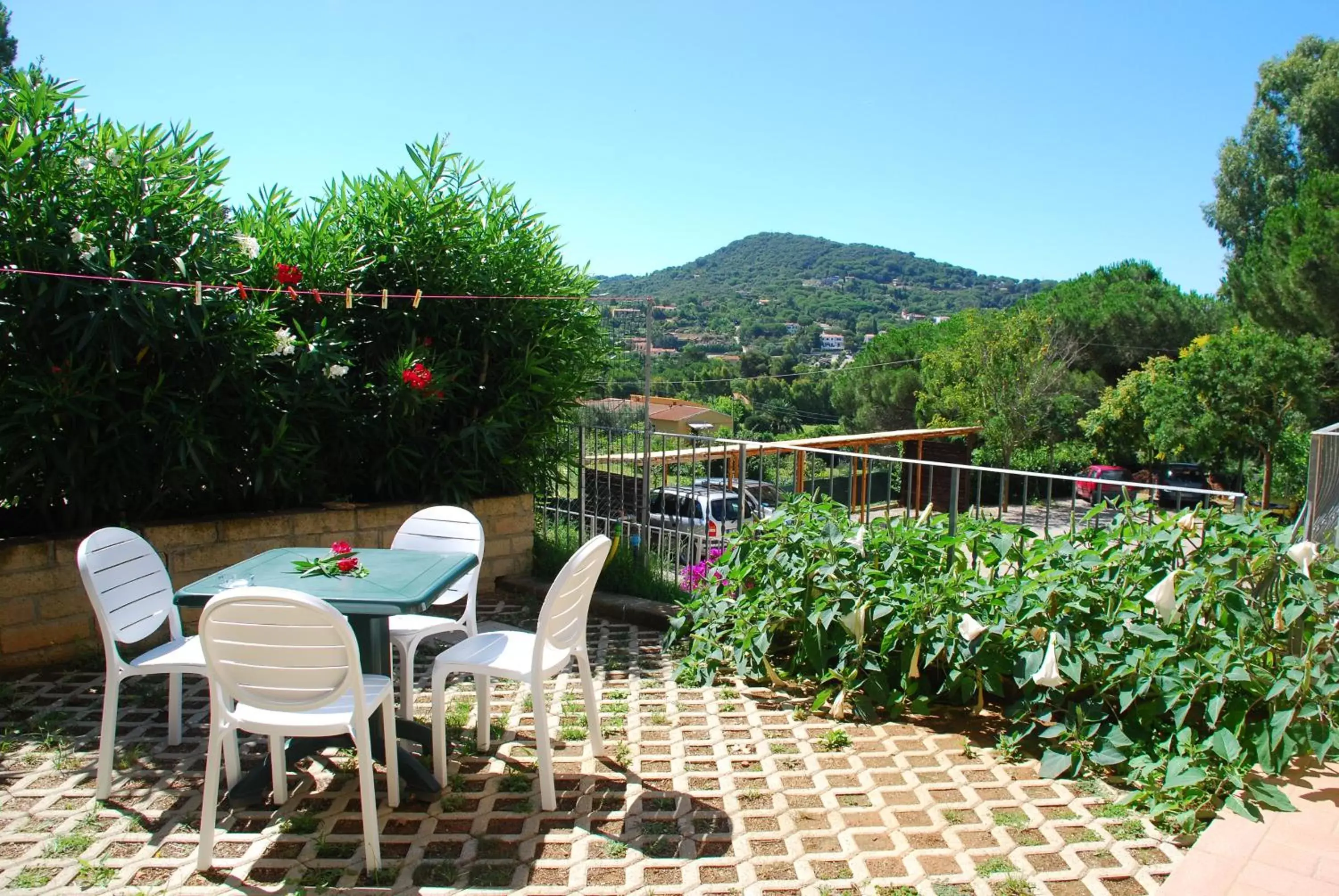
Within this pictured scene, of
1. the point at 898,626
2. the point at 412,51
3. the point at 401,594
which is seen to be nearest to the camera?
the point at 401,594

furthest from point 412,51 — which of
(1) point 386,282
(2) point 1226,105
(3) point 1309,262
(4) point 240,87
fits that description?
(2) point 1226,105

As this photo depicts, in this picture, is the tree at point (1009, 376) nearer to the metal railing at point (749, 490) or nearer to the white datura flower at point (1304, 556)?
the metal railing at point (749, 490)

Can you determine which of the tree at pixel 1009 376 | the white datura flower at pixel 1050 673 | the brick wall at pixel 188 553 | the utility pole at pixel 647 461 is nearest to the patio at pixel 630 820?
the white datura flower at pixel 1050 673

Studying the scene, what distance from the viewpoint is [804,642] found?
374cm

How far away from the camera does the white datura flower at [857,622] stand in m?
3.54

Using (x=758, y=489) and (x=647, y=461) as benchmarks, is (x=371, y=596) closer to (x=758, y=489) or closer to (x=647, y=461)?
(x=758, y=489)

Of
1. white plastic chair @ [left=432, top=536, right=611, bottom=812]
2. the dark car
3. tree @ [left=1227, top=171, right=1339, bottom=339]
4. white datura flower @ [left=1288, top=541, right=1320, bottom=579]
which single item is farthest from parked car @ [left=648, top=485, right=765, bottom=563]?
the dark car

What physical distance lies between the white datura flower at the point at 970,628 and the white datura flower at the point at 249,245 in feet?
12.4

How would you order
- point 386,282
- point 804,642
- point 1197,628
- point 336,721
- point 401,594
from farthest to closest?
point 386,282 → point 804,642 → point 1197,628 → point 401,594 → point 336,721

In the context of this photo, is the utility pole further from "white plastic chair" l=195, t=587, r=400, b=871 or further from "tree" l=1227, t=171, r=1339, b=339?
"tree" l=1227, t=171, r=1339, b=339

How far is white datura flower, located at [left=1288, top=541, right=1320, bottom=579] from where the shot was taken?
2889mm

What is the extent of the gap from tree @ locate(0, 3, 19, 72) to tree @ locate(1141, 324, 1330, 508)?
24.5 m

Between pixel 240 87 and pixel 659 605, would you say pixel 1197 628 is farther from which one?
pixel 240 87

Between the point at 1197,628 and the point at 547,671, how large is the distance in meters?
2.08
